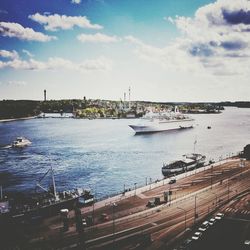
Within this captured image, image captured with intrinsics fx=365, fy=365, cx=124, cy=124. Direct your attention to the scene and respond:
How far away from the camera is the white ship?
303ft

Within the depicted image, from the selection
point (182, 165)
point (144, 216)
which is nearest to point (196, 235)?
point (144, 216)

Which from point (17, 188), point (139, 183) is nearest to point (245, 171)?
point (139, 183)

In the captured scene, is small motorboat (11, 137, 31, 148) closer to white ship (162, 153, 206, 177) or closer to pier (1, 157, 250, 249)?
white ship (162, 153, 206, 177)

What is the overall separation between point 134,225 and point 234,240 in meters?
14.8

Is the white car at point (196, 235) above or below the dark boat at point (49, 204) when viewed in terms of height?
above

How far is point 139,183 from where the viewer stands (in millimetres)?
85375

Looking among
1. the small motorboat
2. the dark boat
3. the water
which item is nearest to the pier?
the dark boat

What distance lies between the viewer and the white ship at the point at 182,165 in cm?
9225

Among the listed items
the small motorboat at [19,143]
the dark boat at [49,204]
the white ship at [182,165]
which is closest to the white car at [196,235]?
the dark boat at [49,204]

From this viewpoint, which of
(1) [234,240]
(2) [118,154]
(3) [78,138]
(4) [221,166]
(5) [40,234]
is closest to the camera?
(1) [234,240]

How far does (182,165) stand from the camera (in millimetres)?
95438

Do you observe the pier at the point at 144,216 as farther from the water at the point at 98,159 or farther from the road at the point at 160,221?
the water at the point at 98,159

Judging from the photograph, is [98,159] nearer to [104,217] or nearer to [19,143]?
[19,143]

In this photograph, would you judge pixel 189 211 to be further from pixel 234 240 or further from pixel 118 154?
pixel 118 154
